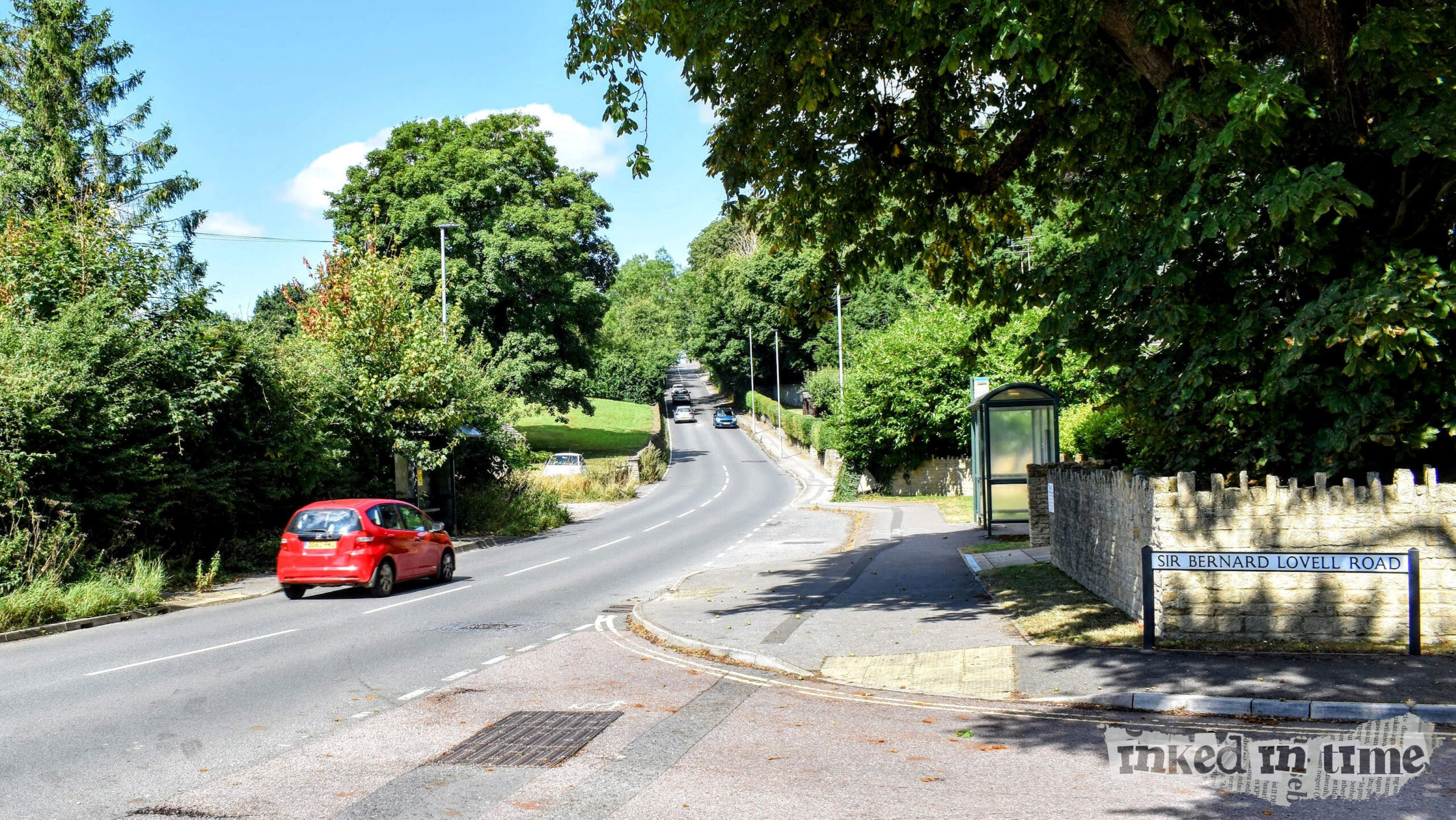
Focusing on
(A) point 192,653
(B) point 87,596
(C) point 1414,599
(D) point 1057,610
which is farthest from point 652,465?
(C) point 1414,599

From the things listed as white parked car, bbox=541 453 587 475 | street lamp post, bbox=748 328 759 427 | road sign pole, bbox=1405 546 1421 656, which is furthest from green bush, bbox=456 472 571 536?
street lamp post, bbox=748 328 759 427

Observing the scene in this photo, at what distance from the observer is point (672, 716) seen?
318 inches

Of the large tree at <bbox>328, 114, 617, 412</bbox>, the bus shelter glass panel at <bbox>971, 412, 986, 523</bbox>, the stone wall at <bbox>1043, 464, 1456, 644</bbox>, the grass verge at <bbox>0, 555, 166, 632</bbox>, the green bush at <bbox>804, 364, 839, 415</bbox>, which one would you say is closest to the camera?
the stone wall at <bbox>1043, 464, 1456, 644</bbox>

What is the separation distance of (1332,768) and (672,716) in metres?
4.42

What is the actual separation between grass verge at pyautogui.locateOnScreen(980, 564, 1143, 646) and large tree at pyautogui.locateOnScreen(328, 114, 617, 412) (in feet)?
113

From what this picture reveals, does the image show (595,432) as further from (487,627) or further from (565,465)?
(487,627)

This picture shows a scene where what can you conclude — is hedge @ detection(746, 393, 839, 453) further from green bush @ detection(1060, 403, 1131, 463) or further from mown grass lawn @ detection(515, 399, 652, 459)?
green bush @ detection(1060, 403, 1131, 463)

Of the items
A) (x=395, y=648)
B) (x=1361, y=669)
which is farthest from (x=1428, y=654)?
(x=395, y=648)

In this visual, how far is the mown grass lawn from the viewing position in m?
60.4

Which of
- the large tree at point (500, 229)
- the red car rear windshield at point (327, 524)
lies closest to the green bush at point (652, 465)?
the large tree at point (500, 229)

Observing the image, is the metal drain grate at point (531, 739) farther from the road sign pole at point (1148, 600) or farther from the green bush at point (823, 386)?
the green bush at point (823, 386)

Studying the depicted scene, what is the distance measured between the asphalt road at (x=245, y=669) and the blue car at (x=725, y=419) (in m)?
65.0

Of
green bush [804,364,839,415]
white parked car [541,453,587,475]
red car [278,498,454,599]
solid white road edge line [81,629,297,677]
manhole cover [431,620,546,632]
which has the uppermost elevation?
green bush [804,364,839,415]

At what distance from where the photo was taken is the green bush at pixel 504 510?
30422mm
